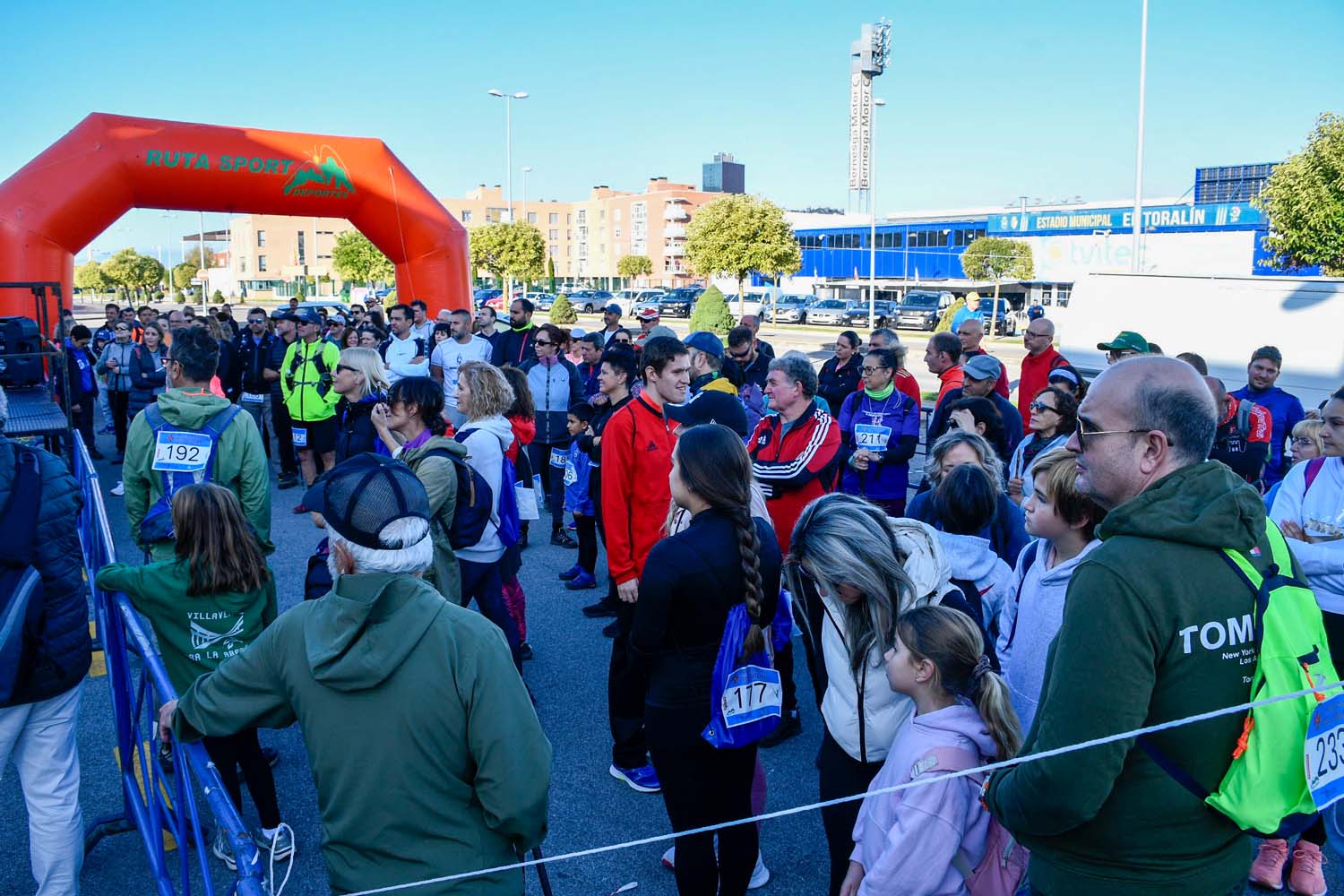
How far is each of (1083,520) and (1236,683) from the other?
1.21 meters

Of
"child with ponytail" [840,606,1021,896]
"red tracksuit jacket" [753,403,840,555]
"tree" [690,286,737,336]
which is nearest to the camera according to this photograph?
"child with ponytail" [840,606,1021,896]

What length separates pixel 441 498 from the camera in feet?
13.2

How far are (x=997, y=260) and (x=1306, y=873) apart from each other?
156ft

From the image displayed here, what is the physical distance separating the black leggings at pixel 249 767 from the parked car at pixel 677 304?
142ft

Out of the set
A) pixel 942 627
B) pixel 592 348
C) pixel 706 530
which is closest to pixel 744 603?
pixel 706 530

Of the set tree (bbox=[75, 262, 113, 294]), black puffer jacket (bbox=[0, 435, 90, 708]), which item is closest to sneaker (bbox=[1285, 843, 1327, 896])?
black puffer jacket (bbox=[0, 435, 90, 708])

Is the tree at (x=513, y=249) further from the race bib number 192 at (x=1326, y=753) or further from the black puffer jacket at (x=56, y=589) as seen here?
the race bib number 192 at (x=1326, y=753)

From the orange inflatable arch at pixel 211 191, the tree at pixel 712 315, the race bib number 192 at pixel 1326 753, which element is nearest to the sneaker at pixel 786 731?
the race bib number 192 at pixel 1326 753

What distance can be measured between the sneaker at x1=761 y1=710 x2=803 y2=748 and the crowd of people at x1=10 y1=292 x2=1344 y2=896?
0.01 metres

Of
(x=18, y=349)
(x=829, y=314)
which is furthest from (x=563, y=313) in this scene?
(x=18, y=349)

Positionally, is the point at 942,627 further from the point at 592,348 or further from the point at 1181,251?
the point at 1181,251

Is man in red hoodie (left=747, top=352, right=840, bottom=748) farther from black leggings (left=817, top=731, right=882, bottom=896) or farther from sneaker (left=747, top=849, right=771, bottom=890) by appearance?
black leggings (left=817, top=731, right=882, bottom=896)

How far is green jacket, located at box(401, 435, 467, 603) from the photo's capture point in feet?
13.1

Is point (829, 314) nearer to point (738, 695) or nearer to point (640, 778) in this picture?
point (640, 778)
